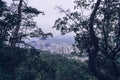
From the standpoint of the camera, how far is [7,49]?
19.7 meters

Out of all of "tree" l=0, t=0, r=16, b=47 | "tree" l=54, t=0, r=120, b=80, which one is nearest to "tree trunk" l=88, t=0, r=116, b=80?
"tree" l=54, t=0, r=120, b=80

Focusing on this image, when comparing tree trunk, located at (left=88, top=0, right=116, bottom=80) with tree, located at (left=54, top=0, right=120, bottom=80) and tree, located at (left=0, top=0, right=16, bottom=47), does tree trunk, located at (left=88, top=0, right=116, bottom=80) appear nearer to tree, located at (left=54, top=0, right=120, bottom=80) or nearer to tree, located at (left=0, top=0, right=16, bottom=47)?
tree, located at (left=54, top=0, right=120, bottom=80)

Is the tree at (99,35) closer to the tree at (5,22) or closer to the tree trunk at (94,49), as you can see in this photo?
the tree trunk at (94,49)

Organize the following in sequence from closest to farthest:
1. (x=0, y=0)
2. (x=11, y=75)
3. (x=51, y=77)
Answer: (x=0, y=0) < (x=11, y=75) < (x=51, y=77)

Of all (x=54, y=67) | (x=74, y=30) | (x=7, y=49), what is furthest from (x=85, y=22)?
(x=54, y=67)

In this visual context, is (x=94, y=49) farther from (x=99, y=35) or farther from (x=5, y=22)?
(x=5, y=22)

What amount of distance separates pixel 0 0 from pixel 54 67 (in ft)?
55.2

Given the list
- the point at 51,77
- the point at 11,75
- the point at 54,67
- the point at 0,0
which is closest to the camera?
the point at 0,0

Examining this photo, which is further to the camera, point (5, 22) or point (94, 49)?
point (5, 22)

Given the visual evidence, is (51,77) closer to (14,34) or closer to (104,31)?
(14,34)

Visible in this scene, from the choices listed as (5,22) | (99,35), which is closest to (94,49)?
(99,35)

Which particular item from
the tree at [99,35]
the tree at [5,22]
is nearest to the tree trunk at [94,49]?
the tree at [99,35]

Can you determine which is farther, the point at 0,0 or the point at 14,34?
the point at 14,34

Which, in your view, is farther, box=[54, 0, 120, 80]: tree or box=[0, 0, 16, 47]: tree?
box=[0, 0, 16, 47]: tree
